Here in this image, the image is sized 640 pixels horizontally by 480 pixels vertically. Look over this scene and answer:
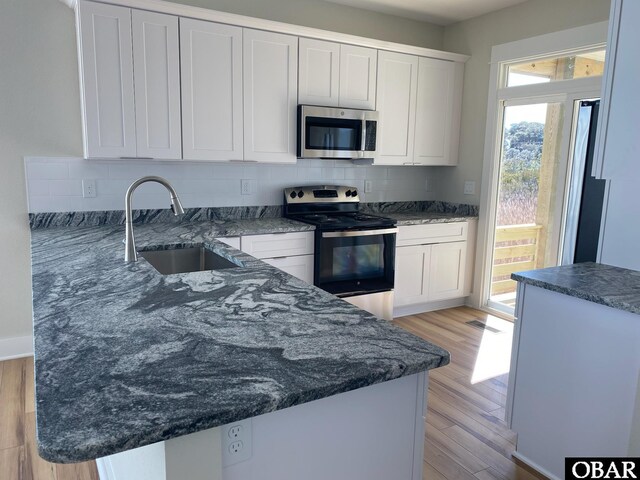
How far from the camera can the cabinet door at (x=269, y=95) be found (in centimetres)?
339

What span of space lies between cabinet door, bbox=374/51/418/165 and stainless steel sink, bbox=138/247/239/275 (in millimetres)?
2015

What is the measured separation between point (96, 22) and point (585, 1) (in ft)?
11.1

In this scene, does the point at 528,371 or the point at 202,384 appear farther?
the point at 528,371

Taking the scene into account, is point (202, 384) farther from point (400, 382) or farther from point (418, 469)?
point (418, 469)

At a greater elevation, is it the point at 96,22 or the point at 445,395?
the point at 96,22

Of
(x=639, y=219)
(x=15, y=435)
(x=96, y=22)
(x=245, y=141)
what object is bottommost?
(x=15, y=435)

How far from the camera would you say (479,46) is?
4.29 metres

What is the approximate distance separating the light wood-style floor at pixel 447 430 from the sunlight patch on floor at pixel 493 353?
1.7 inches

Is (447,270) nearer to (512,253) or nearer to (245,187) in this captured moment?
(512,253)

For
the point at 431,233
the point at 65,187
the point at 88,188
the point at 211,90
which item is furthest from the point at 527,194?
the point at 65,187

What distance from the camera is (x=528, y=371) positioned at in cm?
215

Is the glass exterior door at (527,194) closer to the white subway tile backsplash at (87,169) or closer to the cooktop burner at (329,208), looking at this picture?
the cooktop burner at (329,208)

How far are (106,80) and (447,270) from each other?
3.12 metres

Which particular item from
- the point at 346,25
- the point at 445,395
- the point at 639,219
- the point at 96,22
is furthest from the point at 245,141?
the point at 639,219
